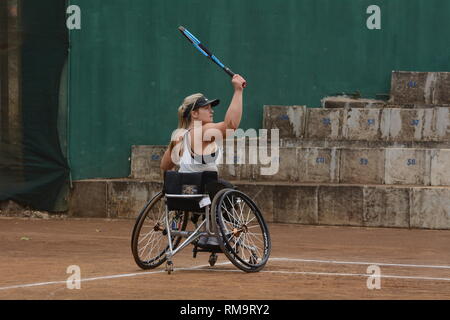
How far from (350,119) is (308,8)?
1.81m

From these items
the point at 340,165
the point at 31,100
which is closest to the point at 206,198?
the point at 340,165

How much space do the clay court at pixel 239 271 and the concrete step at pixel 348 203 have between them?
0.18m

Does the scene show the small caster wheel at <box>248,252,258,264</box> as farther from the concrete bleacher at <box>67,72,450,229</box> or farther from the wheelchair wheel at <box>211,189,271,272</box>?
the concrete bleacher at <box>67,72,450,229</box>

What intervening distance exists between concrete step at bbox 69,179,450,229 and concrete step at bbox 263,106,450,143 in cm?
122

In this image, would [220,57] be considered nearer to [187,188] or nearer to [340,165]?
[340,165]

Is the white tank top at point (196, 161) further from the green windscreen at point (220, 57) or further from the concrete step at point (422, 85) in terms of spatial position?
the concrete step at point (422, 85)

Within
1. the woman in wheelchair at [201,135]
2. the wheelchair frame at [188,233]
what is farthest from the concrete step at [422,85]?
the wheelchair frame at [188,233]

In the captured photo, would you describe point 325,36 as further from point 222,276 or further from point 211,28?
point 222,276

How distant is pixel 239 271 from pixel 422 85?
7052mm

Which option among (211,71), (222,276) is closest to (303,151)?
(211,71)

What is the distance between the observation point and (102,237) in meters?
11.5

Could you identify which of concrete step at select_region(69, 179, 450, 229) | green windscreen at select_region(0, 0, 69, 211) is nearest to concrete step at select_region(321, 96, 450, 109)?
concrete step at select_region(69, 179, 450, 229)

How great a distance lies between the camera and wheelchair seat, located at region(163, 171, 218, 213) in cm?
788

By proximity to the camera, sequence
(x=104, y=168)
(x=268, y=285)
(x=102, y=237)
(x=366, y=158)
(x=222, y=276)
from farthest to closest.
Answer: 1. (x=104, y=168)
2. (x=366, y=158)
3. (x=102, y=237)
4. (x=222, y=276)
5. (x=268, y=285)
